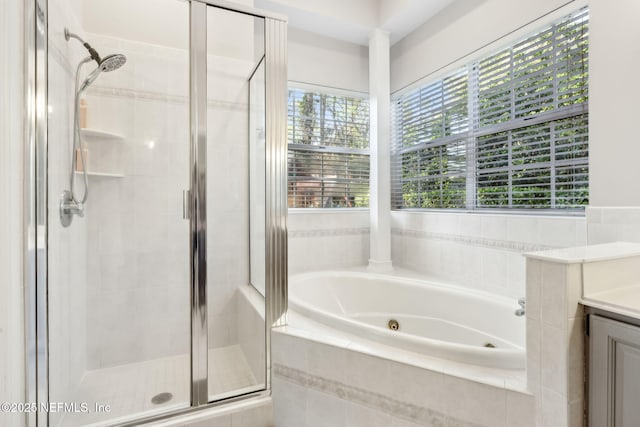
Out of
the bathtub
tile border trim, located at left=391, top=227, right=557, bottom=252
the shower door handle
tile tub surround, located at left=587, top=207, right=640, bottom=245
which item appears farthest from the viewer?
tile border trim, located at left=391, top=227, right=557, bottom=252

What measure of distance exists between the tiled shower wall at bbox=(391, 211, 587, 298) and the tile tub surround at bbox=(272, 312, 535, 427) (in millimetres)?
1044

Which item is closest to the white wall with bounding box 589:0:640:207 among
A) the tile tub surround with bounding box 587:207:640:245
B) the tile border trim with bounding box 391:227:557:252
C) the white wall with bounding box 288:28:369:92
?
the tile tub surround with bounding box 587:207:640:245

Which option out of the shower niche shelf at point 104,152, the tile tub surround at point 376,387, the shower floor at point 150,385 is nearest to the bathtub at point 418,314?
the tile tub surround at point 376,387

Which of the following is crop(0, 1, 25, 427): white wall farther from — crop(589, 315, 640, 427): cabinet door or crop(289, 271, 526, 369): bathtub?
crop(589, 315, 640, 427): cabinet door

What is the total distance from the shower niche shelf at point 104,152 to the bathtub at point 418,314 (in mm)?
1261

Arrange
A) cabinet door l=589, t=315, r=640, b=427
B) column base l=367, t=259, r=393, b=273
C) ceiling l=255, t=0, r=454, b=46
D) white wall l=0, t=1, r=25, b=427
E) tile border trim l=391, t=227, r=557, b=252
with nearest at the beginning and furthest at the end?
cabinet door l=589, t=315, r=640, b=427, white wall l=0, t=1, r=25, b=427, tile border trim l=391, t=227, r=557, b=252, ceiling l=255, t=0, r=454, b=46, column base l=367, t=259, r=393, b=273

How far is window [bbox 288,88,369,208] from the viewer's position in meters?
2.90

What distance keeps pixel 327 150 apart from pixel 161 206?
5.40ft

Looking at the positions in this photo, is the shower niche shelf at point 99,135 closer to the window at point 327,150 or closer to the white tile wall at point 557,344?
the window at point 327,150

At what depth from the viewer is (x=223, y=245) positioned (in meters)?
1.71

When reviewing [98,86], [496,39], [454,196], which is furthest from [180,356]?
[496,39]

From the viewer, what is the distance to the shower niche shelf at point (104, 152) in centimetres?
177

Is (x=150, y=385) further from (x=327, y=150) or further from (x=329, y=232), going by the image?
(x=327, y=150)

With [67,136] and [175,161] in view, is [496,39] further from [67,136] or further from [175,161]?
[67,136]
